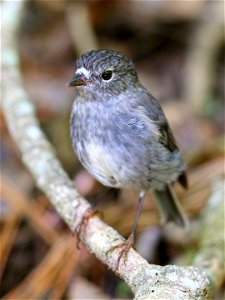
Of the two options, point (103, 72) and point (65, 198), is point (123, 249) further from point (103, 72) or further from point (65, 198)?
point (103, 72)

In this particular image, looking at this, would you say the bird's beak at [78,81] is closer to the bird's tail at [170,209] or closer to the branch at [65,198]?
the branch at [65,198]

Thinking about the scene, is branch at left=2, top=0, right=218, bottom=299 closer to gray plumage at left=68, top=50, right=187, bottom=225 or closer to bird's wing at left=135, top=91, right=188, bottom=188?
gray plumage at left=68, top=50, right=187, bottom=225

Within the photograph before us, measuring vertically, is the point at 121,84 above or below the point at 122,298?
above

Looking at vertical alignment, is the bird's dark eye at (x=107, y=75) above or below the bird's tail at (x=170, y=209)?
above

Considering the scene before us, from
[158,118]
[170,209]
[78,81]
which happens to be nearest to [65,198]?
[78,81]

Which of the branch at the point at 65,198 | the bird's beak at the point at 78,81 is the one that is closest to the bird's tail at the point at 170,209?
the branch at the point at 65,198

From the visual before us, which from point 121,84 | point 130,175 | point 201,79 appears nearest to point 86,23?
point 201,79

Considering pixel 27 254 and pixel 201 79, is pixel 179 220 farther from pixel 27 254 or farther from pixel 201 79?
pixel 201 79
